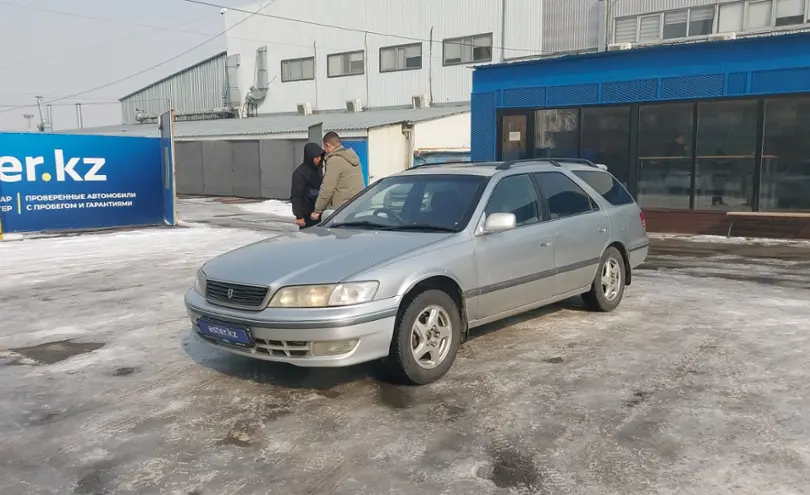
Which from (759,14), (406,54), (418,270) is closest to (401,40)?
(406,54)

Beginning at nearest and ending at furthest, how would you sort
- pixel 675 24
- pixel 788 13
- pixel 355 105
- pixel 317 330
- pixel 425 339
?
1. pixel 317 330
2. pixel 425 339
3. pixel 788 13
4. pixel 675 24
5. pixel 355 105

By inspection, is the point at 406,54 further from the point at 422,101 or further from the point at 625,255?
the point at 625,255

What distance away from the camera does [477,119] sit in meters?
17.1

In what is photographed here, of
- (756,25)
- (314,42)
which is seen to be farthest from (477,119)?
(314,42)

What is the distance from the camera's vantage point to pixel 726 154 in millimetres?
14008

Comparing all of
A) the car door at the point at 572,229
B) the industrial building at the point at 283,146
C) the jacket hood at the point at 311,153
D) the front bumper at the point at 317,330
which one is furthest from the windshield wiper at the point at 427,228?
the industrial building at the point at 283,146

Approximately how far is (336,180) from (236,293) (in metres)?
3.36

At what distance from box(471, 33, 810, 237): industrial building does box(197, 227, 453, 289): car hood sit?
1091 cm

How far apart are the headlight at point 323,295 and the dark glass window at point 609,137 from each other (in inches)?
466

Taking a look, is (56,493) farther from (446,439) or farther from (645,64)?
(645,64)

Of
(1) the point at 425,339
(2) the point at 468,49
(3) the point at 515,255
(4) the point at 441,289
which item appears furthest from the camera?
(2) the point at 468,49

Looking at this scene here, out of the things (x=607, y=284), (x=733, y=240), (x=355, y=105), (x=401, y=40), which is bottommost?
(x=733, y=240)

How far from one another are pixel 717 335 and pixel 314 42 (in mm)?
31951

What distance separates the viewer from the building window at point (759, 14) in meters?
21.1
